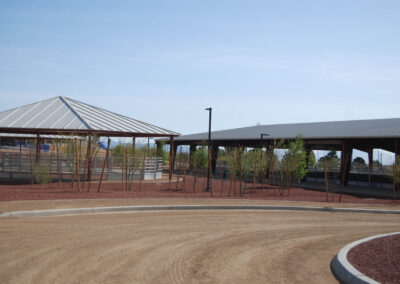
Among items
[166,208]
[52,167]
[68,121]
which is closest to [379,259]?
[166,208]

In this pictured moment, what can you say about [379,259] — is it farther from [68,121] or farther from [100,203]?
[68,121]

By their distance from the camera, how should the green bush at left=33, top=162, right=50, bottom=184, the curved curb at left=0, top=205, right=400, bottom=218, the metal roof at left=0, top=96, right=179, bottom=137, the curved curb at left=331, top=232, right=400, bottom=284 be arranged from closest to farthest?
1. the curved curb at left=331, top=232, right=400, bottom=284
2. the curved curb at left=0, top=205, right=400, bottom=218
3. the green bush at left=33, top=162, right=50, bottom=184
4. the metal roof at left=0, top=96, right=179, bottom=137

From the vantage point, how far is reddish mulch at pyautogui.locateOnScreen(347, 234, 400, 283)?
687 centimetres

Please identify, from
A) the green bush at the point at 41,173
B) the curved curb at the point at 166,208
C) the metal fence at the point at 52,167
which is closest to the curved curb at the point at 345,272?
the curved curb at the point at 166,208

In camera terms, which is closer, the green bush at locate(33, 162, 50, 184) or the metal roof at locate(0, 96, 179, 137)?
the green bush at locate(33, 162, 50, 184)

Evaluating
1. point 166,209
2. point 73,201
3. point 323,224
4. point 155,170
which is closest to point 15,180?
point 155,170

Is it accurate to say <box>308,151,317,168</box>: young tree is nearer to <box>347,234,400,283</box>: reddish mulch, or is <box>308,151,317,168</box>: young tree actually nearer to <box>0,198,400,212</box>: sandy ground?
<box>0,198,400,212</box>: sandy ground

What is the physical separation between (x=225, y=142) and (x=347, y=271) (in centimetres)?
3970

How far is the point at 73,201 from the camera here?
15.5m

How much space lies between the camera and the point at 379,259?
7879 mm

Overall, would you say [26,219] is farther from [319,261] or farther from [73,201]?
[319,261]

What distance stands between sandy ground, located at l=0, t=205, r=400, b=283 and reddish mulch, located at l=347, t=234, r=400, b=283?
0.56m

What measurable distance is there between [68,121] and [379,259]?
2248 centimetres

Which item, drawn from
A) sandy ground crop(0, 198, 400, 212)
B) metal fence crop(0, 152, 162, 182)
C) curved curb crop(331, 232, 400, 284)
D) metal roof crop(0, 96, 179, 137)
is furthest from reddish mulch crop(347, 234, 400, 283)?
metal roof crop(0, 96, 179, 137)
